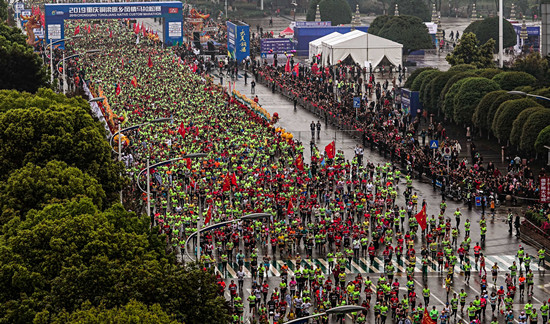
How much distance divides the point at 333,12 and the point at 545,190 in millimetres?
121658

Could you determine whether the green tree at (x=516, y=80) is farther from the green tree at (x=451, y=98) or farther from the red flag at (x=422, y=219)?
the red flag at (x=422, y=219)

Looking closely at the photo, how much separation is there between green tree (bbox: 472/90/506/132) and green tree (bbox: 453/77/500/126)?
6.62 ft

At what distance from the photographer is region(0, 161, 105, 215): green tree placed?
55.1 meters

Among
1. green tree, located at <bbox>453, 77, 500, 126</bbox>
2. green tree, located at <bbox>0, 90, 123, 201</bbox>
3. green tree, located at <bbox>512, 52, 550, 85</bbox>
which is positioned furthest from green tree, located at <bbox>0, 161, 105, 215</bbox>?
green tree, located at <bbox>512, 52, 550, 85</bbox>

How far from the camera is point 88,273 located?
4241 cm

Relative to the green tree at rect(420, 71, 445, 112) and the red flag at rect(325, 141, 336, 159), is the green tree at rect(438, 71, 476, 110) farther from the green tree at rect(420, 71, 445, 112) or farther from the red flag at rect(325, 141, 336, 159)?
the red flag at rect(325, 141, 336, 159)

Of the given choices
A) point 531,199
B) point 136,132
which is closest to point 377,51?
point 136,132

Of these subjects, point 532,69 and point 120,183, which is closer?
point 120,183

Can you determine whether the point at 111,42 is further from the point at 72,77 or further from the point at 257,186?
the point at 257,186

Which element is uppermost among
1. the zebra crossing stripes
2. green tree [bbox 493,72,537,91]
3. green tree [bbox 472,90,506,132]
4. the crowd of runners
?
green tree [bbox 493,72,537,91]

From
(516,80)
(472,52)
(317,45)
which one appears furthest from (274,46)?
(516,80)

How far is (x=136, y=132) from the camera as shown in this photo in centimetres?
9225

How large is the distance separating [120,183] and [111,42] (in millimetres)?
92863

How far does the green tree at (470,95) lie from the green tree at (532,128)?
11854mm
